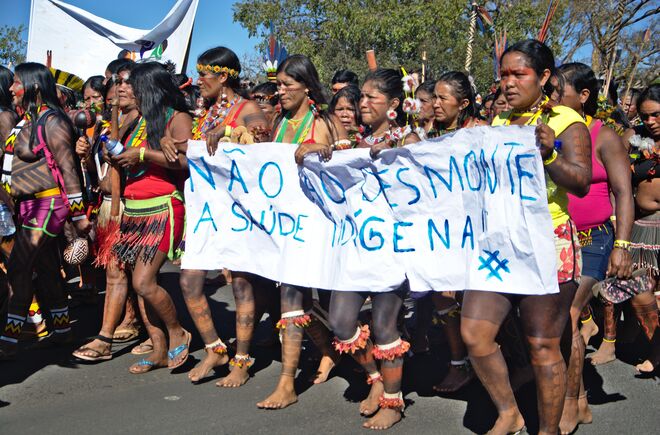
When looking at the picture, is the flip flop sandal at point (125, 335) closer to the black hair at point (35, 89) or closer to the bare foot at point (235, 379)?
the bare foot at point (235, 379)

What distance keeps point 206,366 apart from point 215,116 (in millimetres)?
1784

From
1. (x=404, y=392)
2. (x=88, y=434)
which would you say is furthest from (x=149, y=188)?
(x=404, y=392)

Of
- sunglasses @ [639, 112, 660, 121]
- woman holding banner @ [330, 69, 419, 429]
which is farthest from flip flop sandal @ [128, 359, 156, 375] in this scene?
sunglasses @ [639, 112, 660, 121]

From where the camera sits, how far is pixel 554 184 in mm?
3754

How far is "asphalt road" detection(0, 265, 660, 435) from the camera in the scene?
14.2 feet

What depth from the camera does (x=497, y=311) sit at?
3746 mm

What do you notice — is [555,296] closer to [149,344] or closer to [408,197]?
[408,197]

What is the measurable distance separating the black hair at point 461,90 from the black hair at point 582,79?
745mm

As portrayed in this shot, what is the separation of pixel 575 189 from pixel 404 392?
1993 millimetres

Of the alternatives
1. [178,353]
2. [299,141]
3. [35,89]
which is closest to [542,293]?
[299,141]

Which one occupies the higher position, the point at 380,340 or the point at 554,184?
the point at 554,184

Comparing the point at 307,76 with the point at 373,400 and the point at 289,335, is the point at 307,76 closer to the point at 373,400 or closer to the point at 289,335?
the point at 289,335

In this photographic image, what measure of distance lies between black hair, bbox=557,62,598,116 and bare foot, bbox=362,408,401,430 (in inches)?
93.6

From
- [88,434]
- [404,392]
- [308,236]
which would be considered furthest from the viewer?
[404,392]
